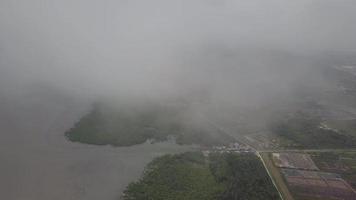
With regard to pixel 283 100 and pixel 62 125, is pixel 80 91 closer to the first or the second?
pixel 62 125

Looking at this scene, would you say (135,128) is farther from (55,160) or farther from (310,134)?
(310,134)

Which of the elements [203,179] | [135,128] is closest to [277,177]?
[203,179]

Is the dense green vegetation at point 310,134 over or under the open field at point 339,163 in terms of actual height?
over

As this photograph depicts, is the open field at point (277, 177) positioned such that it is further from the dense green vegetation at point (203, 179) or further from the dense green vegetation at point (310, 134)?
the dense green vegetation at point (310, 134)

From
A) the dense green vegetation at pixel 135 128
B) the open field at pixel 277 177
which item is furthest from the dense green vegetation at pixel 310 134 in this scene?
the dense green vegetation at pixel 135 128

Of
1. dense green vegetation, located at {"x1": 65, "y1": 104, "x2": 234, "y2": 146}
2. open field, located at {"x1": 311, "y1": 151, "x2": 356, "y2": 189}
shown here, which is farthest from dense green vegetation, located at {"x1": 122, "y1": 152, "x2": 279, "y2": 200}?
open field, located at {"x1": 311, "y1": 151, "x2": 356, "y2": 189}

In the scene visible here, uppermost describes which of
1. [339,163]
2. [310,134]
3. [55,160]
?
[310,134]
